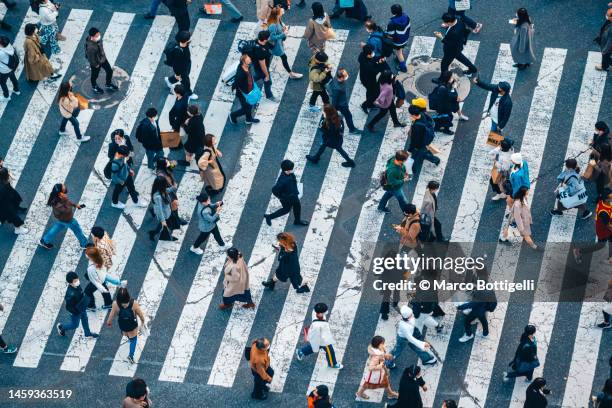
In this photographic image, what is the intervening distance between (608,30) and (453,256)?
20.2 ft

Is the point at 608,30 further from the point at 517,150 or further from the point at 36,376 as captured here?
the point at 36,376

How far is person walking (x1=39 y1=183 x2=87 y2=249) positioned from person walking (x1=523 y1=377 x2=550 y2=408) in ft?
28.8

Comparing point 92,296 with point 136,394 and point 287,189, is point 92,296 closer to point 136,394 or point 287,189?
point 136,394

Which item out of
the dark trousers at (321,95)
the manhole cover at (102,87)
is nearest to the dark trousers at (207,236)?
the dark trousers at (321,95)

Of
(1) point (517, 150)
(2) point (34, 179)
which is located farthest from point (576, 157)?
(2) point (34, 179)

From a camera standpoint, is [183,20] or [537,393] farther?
[183,20]

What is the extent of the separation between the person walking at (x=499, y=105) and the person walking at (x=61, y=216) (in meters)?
8.26

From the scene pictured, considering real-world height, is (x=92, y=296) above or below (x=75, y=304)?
above

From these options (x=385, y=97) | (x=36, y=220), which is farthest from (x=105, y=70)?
(x=385, y=97)

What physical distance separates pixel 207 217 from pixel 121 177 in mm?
2150

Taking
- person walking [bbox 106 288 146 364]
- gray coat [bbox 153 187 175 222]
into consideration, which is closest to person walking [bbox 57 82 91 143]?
gray coat [bbox 153 187 175 222]

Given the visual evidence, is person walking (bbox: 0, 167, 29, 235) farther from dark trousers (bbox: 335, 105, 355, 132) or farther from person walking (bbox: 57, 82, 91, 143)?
dark trousers (bbox: 335, 105, 355, 132)

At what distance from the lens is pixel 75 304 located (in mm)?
22297

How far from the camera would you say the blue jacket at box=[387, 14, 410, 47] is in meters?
26.7
